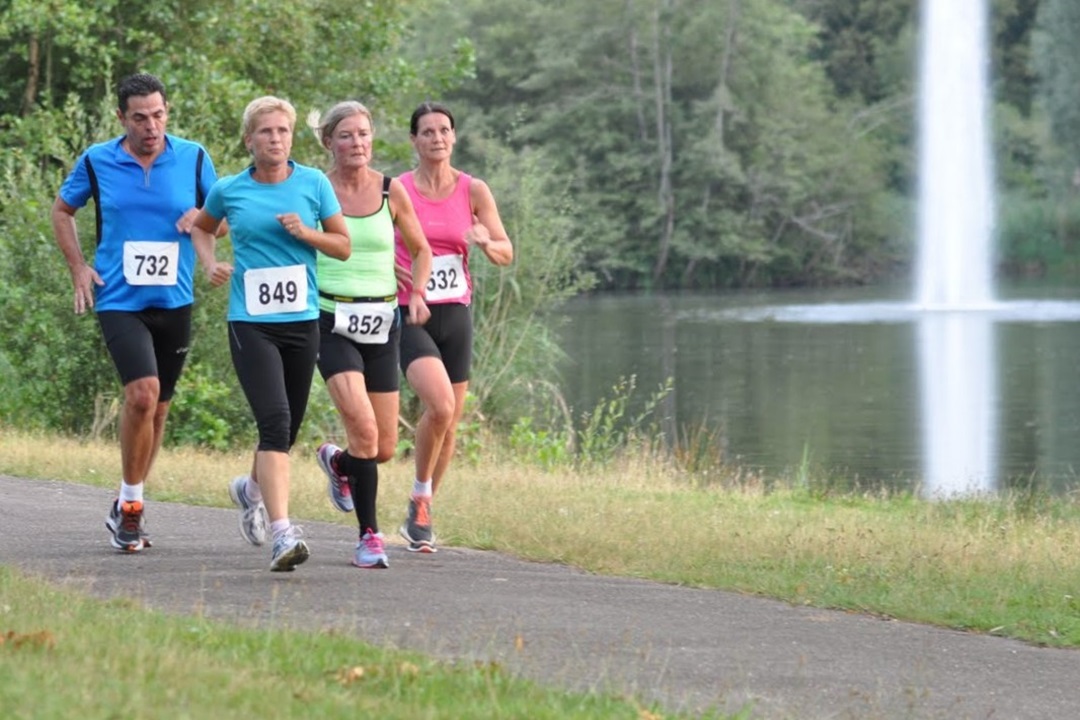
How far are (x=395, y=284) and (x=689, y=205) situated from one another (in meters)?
61.0

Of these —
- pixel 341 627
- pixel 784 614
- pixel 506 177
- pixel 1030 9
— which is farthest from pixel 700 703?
pixel 1030 9

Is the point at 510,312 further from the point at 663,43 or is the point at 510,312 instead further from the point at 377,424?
the point at 663,43

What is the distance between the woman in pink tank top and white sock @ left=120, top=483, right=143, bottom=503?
118 centimetres

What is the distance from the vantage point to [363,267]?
8484mm

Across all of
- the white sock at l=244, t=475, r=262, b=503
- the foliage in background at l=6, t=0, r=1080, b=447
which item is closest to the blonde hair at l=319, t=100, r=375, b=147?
the white sock at l=244, t=475, r=262, b=503

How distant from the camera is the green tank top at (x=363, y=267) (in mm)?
8430

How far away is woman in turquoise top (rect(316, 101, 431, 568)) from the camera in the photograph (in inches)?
330

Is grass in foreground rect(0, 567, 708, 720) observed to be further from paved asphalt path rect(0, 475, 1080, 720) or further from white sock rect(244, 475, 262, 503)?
white sock rect(244, 475, 262, 503)

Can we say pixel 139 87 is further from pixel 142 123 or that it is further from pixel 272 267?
pixel 272 267

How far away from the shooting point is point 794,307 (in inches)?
2114

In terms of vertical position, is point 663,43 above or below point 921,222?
above

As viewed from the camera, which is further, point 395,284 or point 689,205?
point 689,205

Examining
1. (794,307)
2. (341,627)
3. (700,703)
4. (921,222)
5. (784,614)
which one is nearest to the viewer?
(700,703)

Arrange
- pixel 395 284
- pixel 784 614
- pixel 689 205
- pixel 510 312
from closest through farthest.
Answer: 1. pixel 784 614
2. pixel 395 284
3. pixel 510 312
4. pixel 689 205
